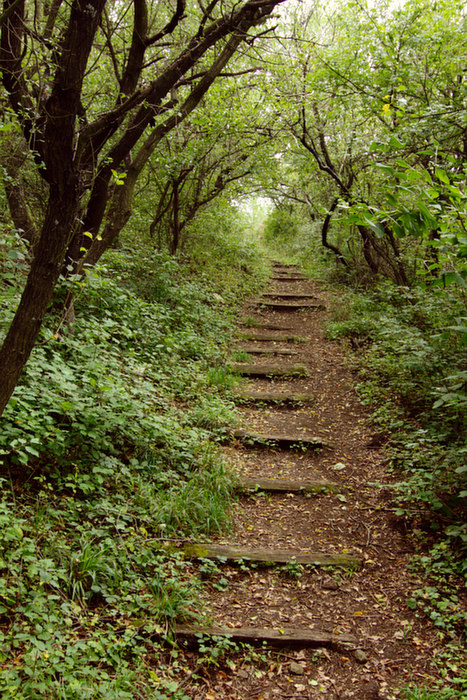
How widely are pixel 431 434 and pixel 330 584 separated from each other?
182 centimetres

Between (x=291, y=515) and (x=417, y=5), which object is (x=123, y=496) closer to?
(x=291, y=515)

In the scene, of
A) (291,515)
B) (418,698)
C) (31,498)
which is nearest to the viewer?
(418,698)

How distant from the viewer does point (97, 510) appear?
313cm

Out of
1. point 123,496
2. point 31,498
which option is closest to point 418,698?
point 123,496

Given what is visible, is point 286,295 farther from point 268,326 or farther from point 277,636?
point 277,636

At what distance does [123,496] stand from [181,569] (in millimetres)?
669

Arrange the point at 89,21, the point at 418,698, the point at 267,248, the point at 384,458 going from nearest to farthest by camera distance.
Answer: the point at 89,21
the point at 418,698
the point at 384,458
the point at 267,248

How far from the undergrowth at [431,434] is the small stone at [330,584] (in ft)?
1.64

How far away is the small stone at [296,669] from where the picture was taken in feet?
8.59

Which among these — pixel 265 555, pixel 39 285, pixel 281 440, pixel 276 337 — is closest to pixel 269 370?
pixel 276 337

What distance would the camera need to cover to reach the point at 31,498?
2.99m

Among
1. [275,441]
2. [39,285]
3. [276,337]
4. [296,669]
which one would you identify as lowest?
[296,669]

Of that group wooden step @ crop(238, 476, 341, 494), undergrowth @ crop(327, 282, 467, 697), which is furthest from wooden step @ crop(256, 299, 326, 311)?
wooden step @ crop(238, 476, 341, 494)

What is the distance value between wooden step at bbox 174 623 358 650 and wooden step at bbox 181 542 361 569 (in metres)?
0.58
